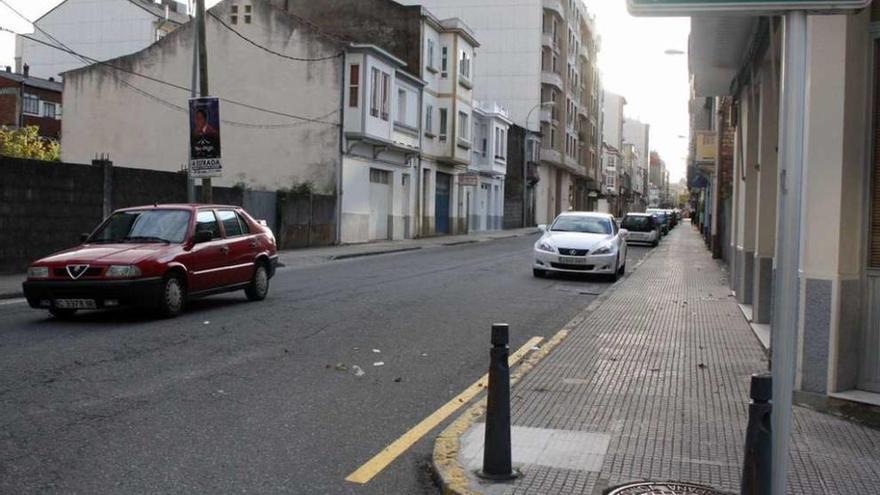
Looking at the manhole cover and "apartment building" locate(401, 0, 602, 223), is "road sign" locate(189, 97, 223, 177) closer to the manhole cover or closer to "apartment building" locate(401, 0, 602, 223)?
the manhole cover

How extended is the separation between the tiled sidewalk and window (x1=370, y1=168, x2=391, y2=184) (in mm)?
23445

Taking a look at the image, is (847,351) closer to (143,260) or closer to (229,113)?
(143,260)

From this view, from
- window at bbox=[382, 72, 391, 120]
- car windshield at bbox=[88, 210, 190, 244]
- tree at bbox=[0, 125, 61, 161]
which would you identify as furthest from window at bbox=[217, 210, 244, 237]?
tree at bbox=[0, 125, 61, 161]

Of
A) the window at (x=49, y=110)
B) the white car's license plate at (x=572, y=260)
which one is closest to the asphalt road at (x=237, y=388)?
the white car's license plate at (x=572, y=260)

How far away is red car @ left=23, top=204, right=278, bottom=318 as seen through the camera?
32.7 ft

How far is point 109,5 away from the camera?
5525 cm

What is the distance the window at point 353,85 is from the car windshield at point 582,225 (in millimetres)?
Result: 13662

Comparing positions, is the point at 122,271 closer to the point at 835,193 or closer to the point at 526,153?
the point at 835,193

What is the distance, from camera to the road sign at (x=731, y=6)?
3.42 m

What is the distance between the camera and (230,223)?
12422mm

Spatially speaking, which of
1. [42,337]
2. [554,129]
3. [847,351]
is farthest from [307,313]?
[554,129]

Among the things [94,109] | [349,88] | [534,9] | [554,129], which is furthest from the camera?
[554,129]

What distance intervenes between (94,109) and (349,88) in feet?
37.6

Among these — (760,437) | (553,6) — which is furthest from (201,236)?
(553,6)
